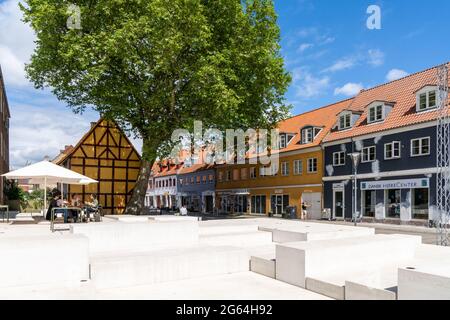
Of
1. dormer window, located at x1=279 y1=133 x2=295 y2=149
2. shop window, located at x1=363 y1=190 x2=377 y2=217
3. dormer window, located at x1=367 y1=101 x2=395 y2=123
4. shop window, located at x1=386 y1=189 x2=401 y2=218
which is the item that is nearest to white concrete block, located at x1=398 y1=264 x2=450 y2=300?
shop window, located at x1=386 y1=189 x2=401 y2=218

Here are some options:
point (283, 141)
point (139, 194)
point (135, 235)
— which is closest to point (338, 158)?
point (283, 141)

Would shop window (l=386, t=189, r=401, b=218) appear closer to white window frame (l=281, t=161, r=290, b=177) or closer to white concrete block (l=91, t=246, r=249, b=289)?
white window frame (l=281, t=161, r=290, b=177)

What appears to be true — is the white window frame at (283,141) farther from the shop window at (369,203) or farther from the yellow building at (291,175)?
the shop window at (369,203)

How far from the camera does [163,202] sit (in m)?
65.6

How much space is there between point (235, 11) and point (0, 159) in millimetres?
23186

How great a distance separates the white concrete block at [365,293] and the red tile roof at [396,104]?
65.5 feet

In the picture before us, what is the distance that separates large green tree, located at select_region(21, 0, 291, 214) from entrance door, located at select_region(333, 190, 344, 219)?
9.68 meters

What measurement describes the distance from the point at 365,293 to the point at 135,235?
744 centimetres

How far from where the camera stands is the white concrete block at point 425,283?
17.9ft

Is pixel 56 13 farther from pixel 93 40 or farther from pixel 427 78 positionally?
pixel 427 78

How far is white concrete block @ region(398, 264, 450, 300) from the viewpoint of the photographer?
545 cm

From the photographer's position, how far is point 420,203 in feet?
80.5

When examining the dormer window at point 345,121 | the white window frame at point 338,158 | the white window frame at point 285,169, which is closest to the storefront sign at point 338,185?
the white window frame at point 338,158
